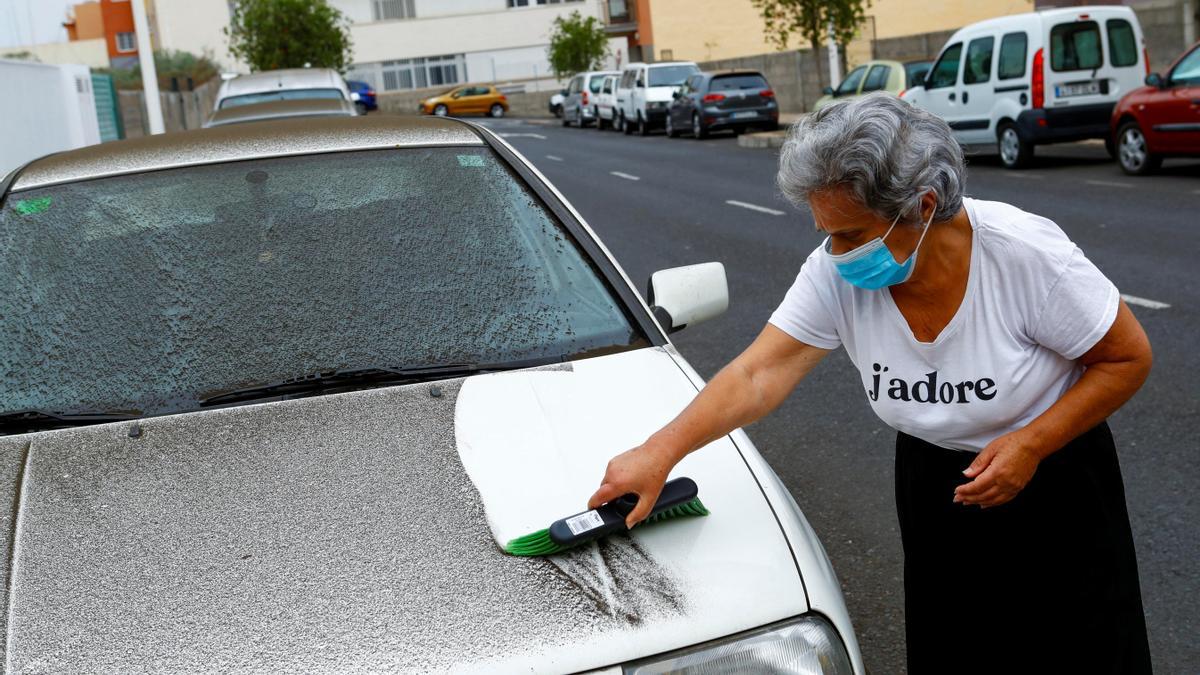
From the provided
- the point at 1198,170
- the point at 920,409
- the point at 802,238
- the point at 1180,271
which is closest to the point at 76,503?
the point at 920,409

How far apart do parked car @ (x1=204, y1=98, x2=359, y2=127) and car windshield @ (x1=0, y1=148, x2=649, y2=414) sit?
27.6ft

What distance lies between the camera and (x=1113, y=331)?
7.63 ft

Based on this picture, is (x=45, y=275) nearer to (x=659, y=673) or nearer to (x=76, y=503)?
(x=76, y=503)

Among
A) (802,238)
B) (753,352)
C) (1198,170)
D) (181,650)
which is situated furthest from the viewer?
(1198,170)

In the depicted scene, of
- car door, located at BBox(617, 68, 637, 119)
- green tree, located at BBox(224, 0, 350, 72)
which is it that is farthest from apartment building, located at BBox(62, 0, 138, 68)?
car door, located at BBox(617, 68, 637, 119)

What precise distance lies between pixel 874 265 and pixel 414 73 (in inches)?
2772

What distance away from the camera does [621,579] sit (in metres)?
2.17

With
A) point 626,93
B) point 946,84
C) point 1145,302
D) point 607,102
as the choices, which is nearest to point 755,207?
point 946,84

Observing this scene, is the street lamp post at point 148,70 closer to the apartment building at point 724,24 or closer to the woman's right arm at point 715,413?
the woman's right arm at point 715,413

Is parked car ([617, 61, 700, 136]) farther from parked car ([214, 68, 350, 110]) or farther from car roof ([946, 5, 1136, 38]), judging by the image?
parked car ([214, 68, 350, 110])

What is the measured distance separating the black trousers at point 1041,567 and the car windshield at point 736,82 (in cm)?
2750

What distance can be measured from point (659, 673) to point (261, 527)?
749mm

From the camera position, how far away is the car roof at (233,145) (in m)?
3.58

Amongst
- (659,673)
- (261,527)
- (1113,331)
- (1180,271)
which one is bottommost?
(1180,271)
